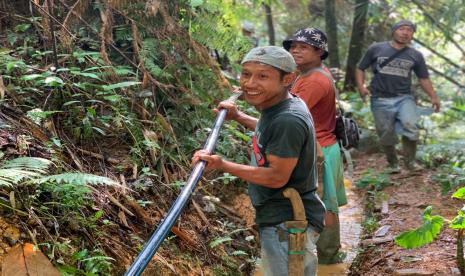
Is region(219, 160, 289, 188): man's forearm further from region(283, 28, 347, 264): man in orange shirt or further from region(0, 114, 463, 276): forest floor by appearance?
region(283, 28, 347, 264): man in orange shirt

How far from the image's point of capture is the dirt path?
4.99 meters

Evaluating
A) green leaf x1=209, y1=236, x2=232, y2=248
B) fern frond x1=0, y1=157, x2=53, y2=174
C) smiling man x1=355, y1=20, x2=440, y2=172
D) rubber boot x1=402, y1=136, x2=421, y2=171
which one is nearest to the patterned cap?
green leaf x1=209, y1=236, x2=232, y2=248

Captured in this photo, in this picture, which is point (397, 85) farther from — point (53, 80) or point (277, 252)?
point (277, 252)

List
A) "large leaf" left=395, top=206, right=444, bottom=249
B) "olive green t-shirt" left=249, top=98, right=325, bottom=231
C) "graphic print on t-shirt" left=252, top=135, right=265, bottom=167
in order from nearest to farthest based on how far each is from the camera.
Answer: "olive green t-shirt" left=249, top=98, right=325, bottom=231 → "graphic print on t-shirt" left=252, top=135, right=265, bottom=167 → "large leaf" left=395, top=206, right=444, bottom=249

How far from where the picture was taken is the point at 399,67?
28.5 ft

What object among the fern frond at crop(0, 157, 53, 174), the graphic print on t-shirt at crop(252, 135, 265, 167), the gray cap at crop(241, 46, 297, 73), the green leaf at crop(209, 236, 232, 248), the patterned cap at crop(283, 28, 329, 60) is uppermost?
the gray cap at crop(241, 46, 297, 73)

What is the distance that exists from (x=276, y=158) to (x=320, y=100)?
2006 mm

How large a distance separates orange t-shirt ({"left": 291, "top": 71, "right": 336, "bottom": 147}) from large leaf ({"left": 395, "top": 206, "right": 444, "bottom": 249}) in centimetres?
130

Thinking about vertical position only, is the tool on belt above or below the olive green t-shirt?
below

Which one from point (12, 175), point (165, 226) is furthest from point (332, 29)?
point (165, 226)

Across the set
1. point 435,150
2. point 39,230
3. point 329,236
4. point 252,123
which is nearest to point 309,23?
point 435,150

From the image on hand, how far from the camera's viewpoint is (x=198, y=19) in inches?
250

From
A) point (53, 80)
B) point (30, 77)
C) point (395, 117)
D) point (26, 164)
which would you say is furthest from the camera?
point (395, 117)

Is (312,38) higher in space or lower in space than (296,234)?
higher
